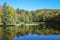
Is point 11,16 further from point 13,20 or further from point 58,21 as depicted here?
point 58,21

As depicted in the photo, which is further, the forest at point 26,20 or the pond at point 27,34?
the forest at point 26,20

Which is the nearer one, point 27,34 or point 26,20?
point 27,34

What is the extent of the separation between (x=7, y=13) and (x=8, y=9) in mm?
1060

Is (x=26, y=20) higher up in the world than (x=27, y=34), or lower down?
lower down

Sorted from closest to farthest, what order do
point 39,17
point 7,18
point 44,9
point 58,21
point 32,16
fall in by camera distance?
point 7,18 < point 58,21 < point 39,17 < point 32,16 < point 44,9

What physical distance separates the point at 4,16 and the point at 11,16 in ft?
5.17

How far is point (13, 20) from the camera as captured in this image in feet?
155

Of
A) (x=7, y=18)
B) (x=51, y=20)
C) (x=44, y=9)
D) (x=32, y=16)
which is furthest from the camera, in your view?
(x=44, y=9)

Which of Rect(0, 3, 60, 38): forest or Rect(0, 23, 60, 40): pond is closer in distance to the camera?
Rect(0, 23, 60, 40): pond

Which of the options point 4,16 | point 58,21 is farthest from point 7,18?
point 58,21

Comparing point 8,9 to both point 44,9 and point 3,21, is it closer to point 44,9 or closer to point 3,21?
point 3,21

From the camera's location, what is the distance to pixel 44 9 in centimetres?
8494

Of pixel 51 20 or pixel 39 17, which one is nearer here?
Answer: pixel 51 20

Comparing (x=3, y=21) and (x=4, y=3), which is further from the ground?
(x=4, y=3)
